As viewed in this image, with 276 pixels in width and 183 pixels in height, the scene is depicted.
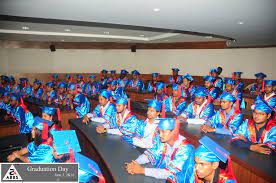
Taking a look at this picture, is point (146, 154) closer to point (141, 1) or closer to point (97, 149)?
point (97, 149)

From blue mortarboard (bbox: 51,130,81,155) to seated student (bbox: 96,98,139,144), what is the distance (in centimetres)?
111

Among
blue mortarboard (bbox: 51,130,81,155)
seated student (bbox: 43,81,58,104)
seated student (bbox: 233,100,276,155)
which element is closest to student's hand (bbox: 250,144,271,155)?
seated student (bbox: 233,100,276,155)

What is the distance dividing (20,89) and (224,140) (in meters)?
8.45

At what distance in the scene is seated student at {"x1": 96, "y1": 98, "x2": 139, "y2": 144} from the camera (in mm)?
3168

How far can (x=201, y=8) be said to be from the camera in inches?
A: 119

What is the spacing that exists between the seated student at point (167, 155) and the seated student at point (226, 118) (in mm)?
1199

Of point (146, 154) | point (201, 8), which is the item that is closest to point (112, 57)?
point (201, 8)

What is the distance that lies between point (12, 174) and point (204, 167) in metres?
1.34

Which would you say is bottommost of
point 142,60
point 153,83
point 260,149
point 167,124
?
point 260,149

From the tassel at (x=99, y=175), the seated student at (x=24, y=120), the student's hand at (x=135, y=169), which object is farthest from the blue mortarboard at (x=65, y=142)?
the seated student at (x=24, y=120)

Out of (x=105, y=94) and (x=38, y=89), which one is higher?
(x=105, y=94)

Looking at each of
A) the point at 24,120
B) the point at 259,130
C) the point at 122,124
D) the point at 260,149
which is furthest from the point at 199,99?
the point at 24,120

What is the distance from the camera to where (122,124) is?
3420 millimetres

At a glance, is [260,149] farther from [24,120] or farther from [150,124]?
[24,120]
